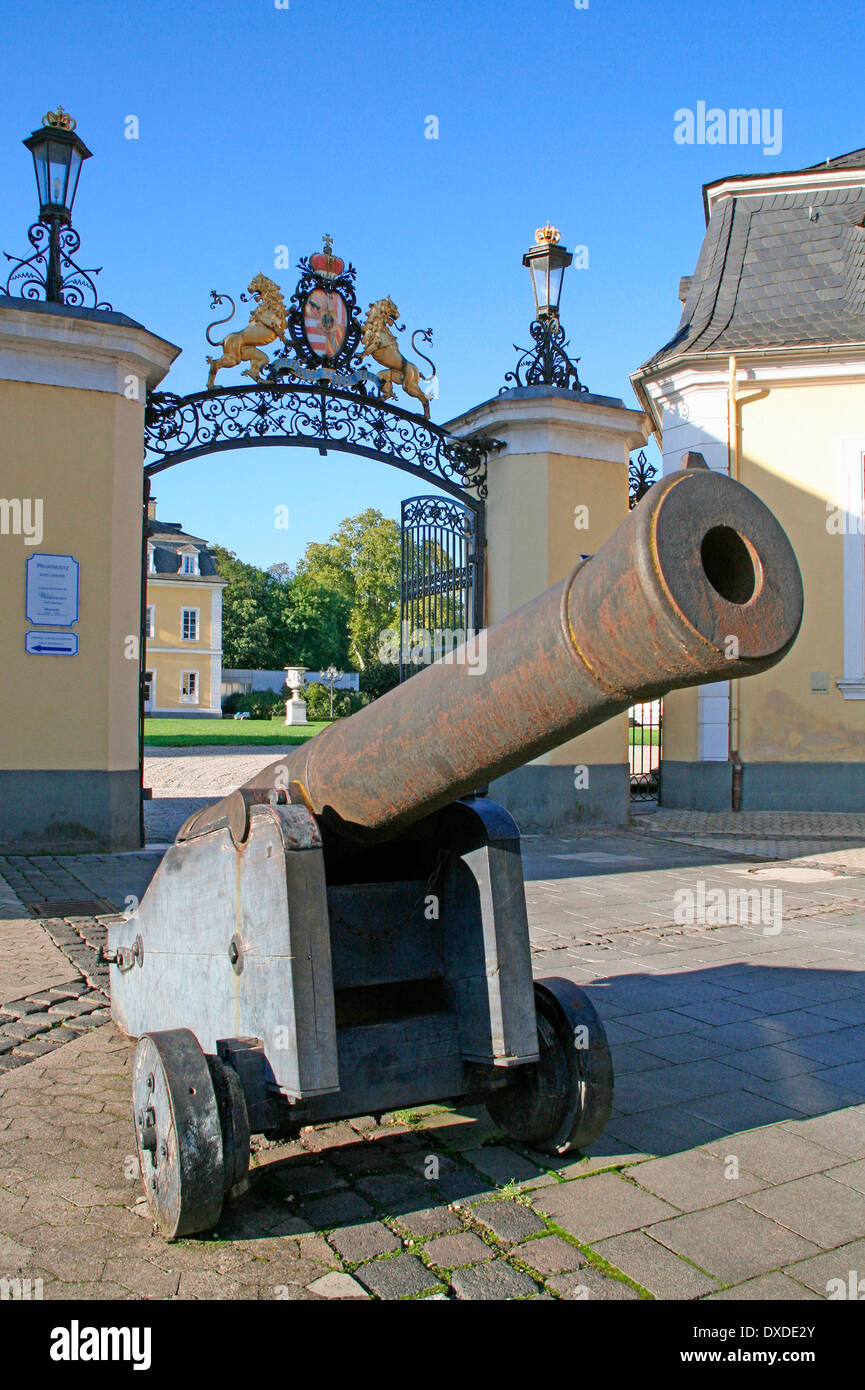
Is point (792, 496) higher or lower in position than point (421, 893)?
higher

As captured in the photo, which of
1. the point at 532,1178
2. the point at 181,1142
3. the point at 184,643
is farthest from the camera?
the point at 184,643

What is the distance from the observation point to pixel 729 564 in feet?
7.57

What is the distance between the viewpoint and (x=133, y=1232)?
297 centimetres

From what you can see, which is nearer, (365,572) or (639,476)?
(639,476)

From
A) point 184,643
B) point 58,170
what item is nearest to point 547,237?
point 58,170

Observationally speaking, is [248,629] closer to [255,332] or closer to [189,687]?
[189,687]

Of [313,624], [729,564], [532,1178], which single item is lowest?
[532,1178]

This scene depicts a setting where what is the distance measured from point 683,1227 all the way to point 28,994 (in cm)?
354

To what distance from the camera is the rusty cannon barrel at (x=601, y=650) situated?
2.18m

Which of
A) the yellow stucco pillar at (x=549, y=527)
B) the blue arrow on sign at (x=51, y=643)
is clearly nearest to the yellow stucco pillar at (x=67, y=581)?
the blue arrow on sign at (x=51, y=643)

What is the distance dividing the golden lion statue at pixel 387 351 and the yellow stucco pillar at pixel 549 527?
3.07ft

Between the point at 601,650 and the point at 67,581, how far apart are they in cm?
818

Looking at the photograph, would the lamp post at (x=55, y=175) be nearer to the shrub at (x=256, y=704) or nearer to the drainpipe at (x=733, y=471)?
the drainpipe at (x=733, y=471)
